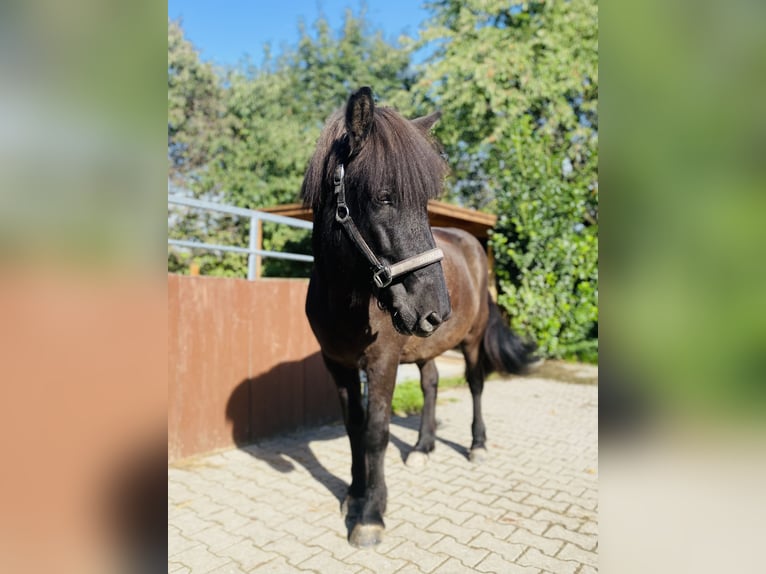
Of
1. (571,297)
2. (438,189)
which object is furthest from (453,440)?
(571,297)

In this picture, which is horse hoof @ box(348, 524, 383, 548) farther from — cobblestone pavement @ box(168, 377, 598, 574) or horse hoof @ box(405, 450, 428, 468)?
horse hoof @ box(405, 450, 428, 468)

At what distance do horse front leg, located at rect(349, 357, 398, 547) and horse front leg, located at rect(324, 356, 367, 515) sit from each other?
24 centimetres

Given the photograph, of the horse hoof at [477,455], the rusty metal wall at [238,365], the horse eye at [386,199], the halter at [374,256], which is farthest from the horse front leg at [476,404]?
the horse eye at [386,199]

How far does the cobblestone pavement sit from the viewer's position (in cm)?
245

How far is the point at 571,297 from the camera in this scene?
9.93 metres

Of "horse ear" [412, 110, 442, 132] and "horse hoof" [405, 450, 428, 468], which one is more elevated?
"horse ear" [412, 110, 442, 132]

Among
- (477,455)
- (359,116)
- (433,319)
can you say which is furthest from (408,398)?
(359,116)

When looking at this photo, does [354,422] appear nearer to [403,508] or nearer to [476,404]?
[403,508]

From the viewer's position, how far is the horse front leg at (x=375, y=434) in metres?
2.63

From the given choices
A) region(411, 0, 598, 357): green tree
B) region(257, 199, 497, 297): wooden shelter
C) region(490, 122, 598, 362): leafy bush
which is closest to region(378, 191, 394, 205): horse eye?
region(257, 199, 497, 297): wooden shelter

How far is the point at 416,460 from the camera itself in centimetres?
387
